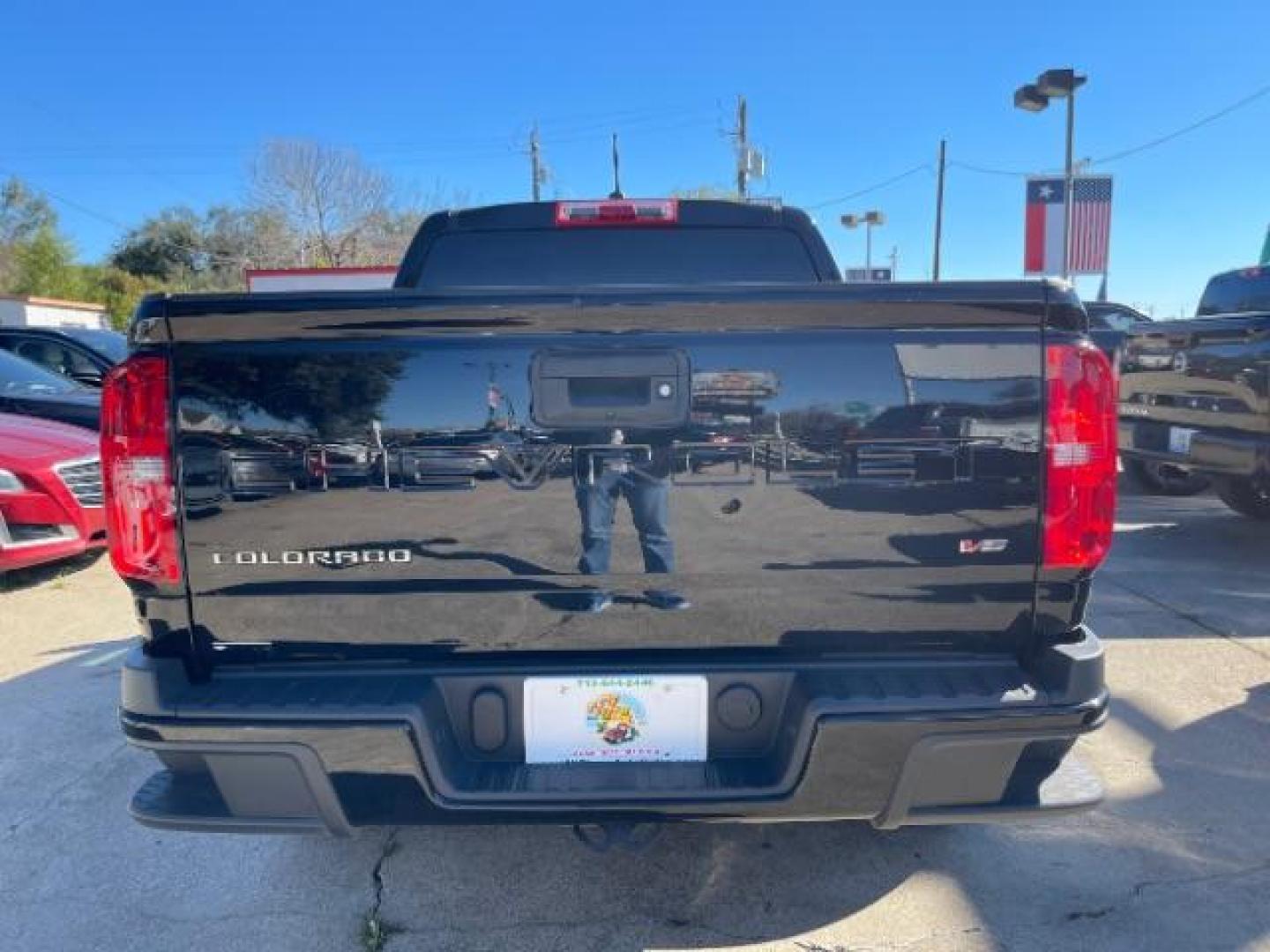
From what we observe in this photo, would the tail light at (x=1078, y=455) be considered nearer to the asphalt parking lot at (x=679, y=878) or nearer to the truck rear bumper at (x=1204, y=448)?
the asphalt parking lot at (x=679, y=878)

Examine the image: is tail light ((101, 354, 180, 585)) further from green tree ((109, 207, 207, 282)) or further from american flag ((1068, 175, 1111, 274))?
green tree ((109, 207, 207, 282))

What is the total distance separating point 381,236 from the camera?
125 ft

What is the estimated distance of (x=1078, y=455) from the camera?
1914mm

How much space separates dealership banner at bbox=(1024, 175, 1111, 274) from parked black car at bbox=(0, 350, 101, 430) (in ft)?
39.2

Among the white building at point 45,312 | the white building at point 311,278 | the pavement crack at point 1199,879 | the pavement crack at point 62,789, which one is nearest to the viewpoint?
the pavement crack at point 1199,879

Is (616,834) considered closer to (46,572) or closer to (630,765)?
(630,765)

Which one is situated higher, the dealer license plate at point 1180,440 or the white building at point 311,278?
the white building at point 311,278

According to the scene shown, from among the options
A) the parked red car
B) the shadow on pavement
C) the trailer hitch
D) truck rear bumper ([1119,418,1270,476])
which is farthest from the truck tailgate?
the shadow on pavement

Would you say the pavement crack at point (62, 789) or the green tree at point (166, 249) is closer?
the pavement crack at point (62, 789)

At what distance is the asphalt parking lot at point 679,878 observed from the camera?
2.33m

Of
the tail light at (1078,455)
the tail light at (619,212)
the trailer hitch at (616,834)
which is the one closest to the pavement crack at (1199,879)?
the tail light at (1078,455)

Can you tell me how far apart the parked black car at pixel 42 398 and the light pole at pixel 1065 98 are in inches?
492

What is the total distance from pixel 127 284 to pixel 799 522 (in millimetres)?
52584

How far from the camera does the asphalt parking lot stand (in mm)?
2332
